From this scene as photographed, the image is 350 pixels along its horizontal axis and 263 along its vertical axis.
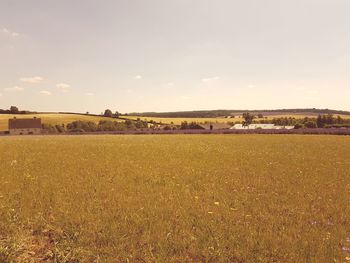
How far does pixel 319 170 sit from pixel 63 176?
1149cm

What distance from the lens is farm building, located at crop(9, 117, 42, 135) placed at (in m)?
117

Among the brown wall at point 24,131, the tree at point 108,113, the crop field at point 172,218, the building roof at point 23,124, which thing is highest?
the tree at point 108,113

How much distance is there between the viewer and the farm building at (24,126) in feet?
383

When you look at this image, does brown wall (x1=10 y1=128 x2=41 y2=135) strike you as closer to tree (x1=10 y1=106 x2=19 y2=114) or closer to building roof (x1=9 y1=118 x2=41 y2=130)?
building roof (x1=9 y1=118 x2=41 y2=130)

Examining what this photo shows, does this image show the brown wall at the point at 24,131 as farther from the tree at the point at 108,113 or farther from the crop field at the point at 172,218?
the crop field at the point at 172,218

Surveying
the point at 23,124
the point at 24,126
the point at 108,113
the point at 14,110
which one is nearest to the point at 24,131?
the point at 24,126

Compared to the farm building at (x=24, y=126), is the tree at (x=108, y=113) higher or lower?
higher

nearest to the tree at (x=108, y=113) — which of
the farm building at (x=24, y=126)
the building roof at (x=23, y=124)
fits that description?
the farm building at (x=24, y=126)

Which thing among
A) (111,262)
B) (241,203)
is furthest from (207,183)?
(111,262)

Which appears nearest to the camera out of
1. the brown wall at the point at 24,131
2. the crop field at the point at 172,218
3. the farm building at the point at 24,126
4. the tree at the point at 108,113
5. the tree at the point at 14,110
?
the crop field at the point at 172,218

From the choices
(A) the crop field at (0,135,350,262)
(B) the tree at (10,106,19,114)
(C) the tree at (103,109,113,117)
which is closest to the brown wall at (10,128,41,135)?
(C) the tree at (103,109,113,117)

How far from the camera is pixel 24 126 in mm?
118750

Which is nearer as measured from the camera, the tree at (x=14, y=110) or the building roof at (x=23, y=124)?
the building roof at (x=23, y=124)

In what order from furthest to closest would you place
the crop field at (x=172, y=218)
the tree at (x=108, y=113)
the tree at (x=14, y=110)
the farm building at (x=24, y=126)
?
the tree at (x=14, y=110) → the tree at (x=108, y=113) → the farm building at (x=24, y=126) → the crop field at (x=172, y=218)
